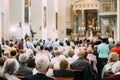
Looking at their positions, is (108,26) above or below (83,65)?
above

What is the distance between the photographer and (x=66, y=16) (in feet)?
132

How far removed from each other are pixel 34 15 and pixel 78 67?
21.6m

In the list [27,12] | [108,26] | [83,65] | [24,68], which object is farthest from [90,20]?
[24,68]

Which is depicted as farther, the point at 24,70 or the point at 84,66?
the point at 84,66

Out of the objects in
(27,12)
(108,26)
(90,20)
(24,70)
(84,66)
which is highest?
(27,12)

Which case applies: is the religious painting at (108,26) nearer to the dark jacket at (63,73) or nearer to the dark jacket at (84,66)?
the dark jacket at (84,66)

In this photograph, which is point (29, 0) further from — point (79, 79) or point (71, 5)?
point (79, 79)

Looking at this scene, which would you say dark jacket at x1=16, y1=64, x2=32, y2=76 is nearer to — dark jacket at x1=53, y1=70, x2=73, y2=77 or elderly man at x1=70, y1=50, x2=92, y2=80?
dark jacket at x1=53, y1=70, x2=73, y2=77

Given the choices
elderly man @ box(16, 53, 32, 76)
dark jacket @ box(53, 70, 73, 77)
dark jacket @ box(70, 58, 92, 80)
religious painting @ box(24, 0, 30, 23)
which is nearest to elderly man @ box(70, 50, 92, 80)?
dark jacket @ box(70, 58, 92, 80)

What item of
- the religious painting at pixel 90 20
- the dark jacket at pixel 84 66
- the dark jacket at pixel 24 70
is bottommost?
the dark jacket at pixel 84 66

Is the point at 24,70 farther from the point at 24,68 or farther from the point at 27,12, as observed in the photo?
the point at 27,12

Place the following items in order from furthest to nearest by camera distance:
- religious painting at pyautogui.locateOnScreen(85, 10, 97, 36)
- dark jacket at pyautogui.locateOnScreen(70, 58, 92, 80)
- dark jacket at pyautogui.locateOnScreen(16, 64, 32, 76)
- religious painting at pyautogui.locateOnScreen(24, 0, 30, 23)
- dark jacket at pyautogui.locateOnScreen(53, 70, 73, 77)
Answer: religious painting at pyautogui.locateOnScreen(85, 10, 97, 36) < religious painting at pyautogui.locateOnScreen(24, 0, 30, 23) < dark jacket at pyautogui.locateOnScreen(70, 58, 92, 80) < dark jacket at pyautogui.locateOnScreen(16, 64, 32, 76) < dark jacket at pyautogui.locateOnScreen(53, 70, 73, 77)

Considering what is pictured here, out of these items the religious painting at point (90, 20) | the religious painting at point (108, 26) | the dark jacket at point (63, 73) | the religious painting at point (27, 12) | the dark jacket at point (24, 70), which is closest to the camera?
the dark jacket at point (63, 73)

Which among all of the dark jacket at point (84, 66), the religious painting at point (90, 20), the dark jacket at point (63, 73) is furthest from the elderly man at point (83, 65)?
the religious painting at point (90, 20)
